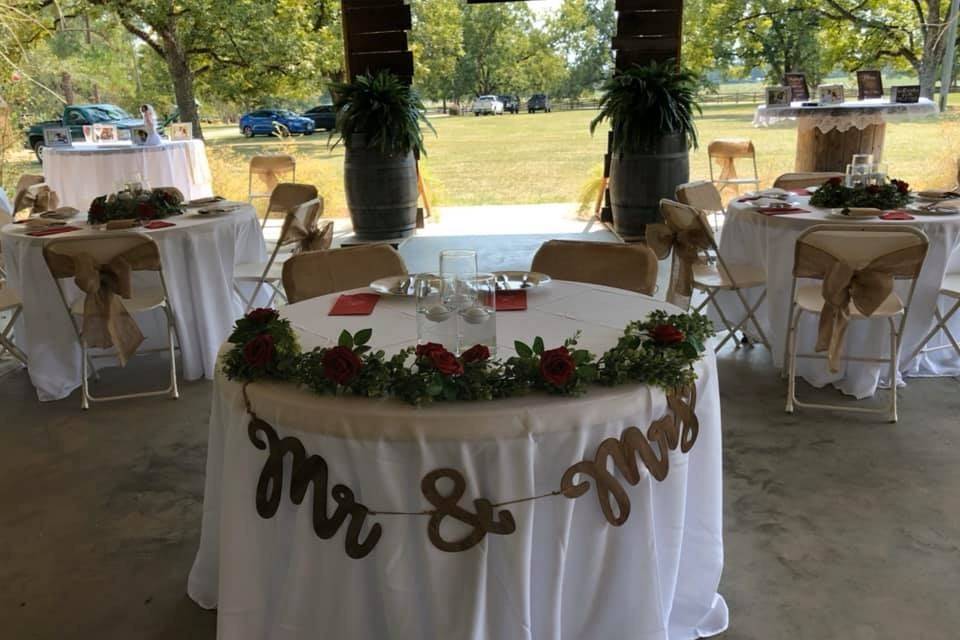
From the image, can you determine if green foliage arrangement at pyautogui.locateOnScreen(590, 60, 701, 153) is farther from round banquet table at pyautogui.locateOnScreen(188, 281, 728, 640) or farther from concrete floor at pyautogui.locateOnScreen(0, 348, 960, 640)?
round banquet table at pyautogui.locateOnScreen(188, 281, 728, 640)

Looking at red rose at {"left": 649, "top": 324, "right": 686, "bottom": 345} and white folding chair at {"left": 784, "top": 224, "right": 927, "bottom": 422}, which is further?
white folding chair at {"left": 784, "top": 224, "right": 927, "bottom": 422}

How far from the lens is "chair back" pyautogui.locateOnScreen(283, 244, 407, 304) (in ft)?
8.79

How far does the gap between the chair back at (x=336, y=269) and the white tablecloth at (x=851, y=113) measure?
4.68 m

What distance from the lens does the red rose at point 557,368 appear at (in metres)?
1.49

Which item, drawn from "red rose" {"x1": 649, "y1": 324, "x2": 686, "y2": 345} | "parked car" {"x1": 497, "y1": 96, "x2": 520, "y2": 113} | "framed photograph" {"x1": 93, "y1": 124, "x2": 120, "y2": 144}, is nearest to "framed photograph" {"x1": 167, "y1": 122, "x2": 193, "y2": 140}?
"framed photograph" {"x1": 93, "y1": 124, "x2": 120, "y2": 144}

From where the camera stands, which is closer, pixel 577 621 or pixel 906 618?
pixel 577 621

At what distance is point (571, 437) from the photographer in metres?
1.50

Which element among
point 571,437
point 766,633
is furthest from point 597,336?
point 766,633

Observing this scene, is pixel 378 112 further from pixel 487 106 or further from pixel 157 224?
pixel 487 106

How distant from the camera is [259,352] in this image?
1.63m

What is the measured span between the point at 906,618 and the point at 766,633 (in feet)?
1.34

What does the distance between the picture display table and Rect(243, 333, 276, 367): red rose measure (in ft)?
18.6

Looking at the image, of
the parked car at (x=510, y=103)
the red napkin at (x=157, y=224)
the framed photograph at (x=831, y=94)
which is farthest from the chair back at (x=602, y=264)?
the parked car at (x=510, y=103)

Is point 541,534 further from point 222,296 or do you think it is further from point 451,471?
point 222,296
